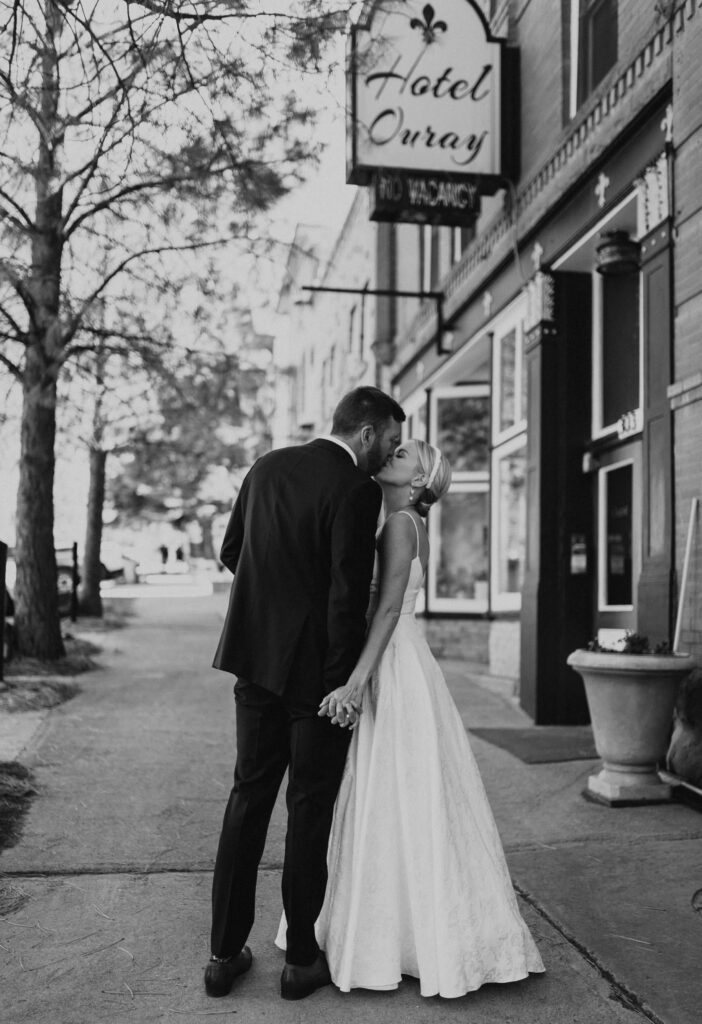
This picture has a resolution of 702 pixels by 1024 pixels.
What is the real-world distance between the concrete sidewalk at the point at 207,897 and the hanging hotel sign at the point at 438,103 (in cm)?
520

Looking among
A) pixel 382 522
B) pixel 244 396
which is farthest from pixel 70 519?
pixel 382 522

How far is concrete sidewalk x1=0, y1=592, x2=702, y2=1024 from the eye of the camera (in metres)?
3.09

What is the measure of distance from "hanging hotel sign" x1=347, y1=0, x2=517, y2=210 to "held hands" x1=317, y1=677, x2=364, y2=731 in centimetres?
690

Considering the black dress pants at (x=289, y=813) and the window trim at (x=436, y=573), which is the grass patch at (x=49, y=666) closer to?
the window trim at (x=436, y=573)

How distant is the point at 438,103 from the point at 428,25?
0.65m

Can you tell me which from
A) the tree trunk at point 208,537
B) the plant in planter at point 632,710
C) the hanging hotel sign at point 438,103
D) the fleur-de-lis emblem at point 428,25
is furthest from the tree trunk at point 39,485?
the tree trunk at point 208,537

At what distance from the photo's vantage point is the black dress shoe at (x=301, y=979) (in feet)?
10.3

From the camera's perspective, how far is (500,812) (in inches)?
215

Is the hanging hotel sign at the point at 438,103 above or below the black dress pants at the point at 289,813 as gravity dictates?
above

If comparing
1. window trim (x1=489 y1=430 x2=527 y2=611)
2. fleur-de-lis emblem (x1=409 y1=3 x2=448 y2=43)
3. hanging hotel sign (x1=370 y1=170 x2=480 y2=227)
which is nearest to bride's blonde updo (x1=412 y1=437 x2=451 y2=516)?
hanging hotel sign (x1=370 y1=170 x2=480 y2=227)

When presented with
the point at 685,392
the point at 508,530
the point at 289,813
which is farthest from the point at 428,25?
the point at 289,813

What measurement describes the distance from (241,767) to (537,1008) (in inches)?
45.4

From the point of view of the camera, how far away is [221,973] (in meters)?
3.15

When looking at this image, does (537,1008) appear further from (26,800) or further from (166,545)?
(166,545)
